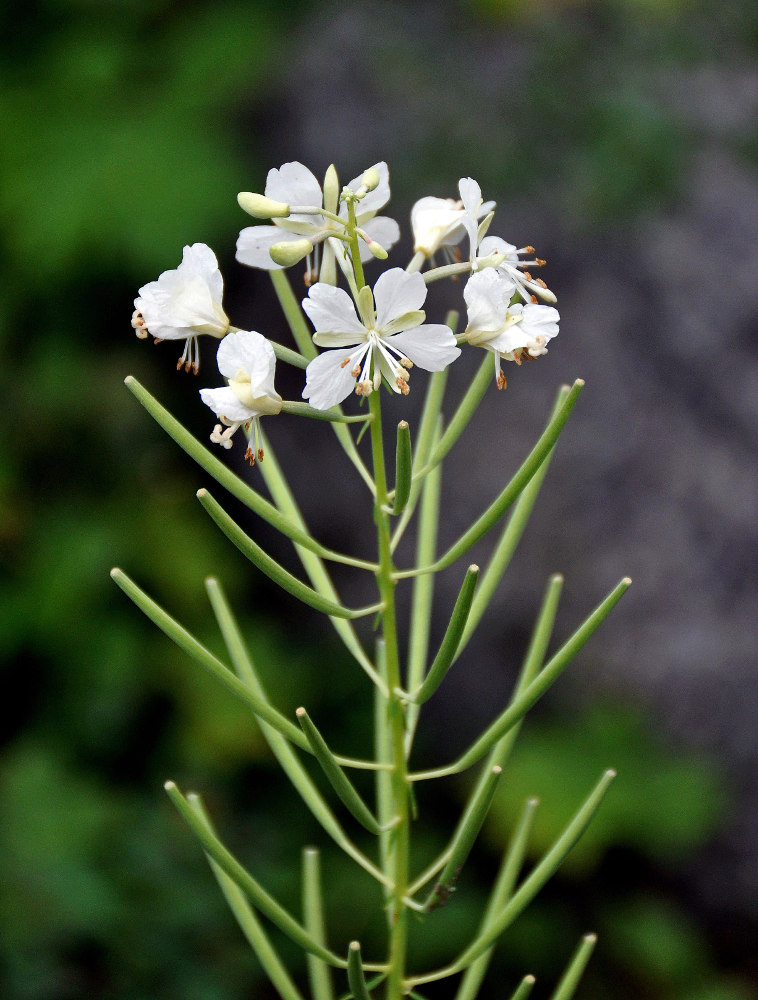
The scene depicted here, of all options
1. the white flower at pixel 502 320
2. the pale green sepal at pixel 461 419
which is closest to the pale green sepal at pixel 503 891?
the pale green sepal at pixel 461 419

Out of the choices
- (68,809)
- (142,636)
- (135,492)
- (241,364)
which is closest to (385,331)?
(241,364)

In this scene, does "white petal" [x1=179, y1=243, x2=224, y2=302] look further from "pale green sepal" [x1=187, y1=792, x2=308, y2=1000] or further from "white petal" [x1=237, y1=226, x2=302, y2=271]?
"pale green sepal" [x1=187, y1=792, x2=308, y2=1000]

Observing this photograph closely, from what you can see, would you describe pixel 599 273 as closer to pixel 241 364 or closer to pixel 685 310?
pixel 685 310

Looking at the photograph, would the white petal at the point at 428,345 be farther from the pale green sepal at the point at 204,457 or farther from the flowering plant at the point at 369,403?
the pale green sepal at the point at 204,457

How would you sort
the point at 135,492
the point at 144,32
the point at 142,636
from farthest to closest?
the point at 144,32
the point at 135,492
the point at 142,636

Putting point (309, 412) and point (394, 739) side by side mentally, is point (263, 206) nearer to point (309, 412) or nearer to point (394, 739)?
point (309, 412)

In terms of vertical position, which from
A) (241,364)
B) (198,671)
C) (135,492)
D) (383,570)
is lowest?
(198,671)

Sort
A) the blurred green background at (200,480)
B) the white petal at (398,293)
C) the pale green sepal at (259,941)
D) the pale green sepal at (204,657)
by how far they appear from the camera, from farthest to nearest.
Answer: the blurred green background at (200,480)
the pale green sepal at (259,941)
the pale green sepal at (204,657)
the white petal at (398,293)
